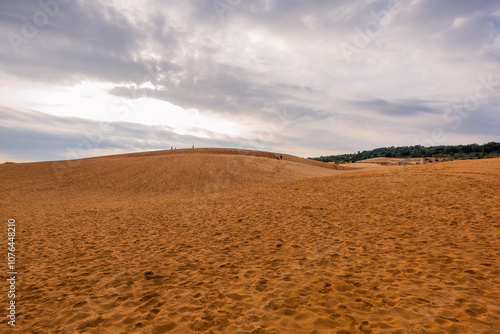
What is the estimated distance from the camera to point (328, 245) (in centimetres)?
843

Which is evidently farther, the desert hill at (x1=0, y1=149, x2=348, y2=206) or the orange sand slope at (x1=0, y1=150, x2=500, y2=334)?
the desert hill at (x1=0, y1=149, x2=348, y2=206)

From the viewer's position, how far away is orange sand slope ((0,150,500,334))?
15.2 feet

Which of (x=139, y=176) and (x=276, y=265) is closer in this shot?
(x=276, y=265)

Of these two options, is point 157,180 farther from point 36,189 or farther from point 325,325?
point 325,325

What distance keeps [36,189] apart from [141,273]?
93.8ft

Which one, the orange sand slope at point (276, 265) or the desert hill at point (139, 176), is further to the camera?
the desert hill at point (139, 176)

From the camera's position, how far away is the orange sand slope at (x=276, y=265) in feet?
15.2

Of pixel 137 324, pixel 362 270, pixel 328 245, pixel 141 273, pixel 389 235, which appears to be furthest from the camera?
pixel 389 235

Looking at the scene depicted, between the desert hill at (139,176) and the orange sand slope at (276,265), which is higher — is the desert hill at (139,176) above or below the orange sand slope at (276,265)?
above

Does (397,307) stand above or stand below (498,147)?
below

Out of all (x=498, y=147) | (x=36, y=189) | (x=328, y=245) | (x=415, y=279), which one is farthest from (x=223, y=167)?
(x=498, y=147)

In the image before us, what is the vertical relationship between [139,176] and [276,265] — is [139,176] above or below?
above

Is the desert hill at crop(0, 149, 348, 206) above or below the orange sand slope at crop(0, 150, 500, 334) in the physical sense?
above

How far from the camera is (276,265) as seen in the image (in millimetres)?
7094
